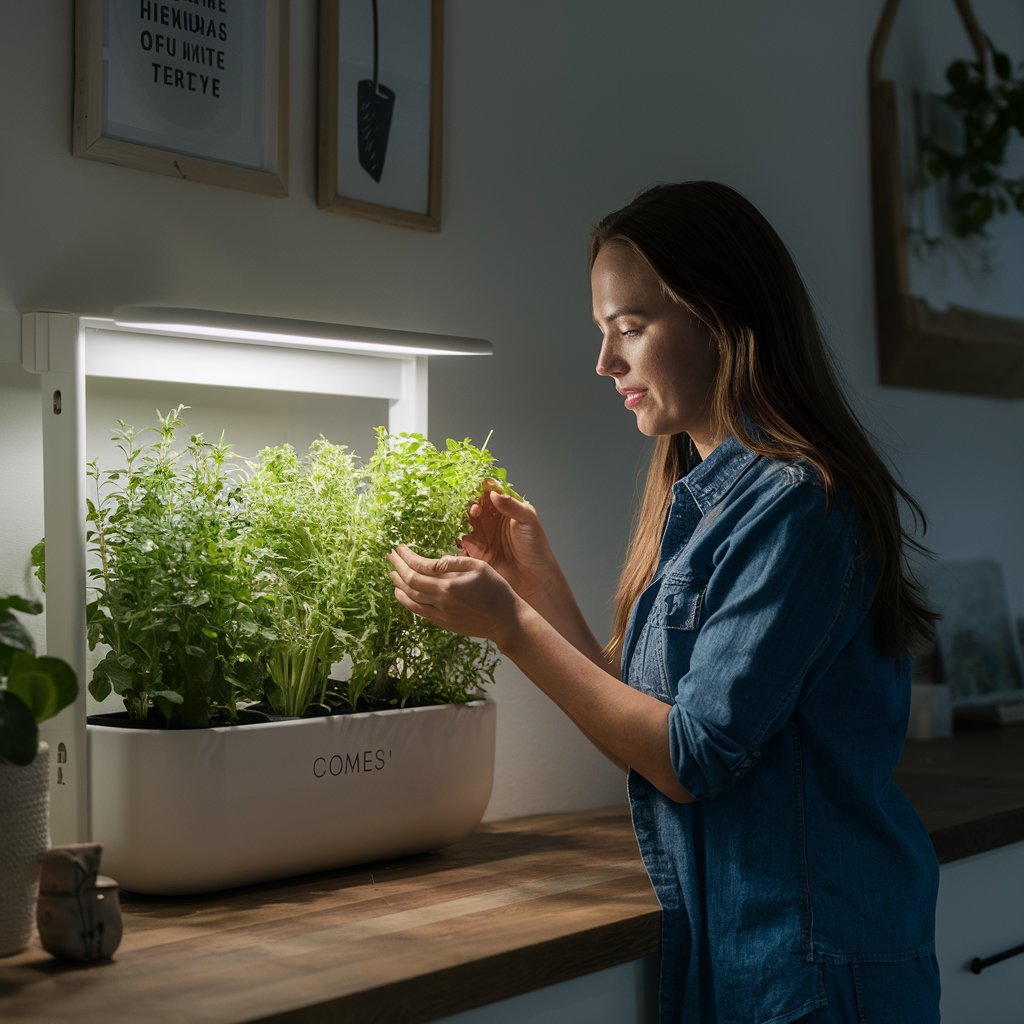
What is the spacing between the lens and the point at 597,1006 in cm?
111

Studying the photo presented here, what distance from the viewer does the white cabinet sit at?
149 centimetres

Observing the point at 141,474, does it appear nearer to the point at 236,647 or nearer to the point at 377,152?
the point at 236,647

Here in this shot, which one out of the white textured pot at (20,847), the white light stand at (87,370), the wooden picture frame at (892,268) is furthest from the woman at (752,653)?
the wooden picture frame at (892,268)

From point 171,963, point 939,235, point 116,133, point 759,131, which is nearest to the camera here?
point 171,963

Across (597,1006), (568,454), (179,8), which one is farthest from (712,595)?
(179,8)

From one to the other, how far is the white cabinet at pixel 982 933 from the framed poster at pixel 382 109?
3.20 ft

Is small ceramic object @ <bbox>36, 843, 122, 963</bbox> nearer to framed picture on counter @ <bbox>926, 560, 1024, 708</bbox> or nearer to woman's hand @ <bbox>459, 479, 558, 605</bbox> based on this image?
woman's hand @ <bbox>459, 479, 558, 605</bbox>

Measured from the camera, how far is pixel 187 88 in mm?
1326

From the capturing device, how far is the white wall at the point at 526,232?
125 cm

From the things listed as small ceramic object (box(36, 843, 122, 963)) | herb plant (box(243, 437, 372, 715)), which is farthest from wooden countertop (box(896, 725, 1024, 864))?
small ceramic object (box(36, 843, 122, 963))

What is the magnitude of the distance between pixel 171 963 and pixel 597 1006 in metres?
0.36

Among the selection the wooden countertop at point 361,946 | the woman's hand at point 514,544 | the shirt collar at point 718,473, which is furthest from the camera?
the woman's hand at point 514,544

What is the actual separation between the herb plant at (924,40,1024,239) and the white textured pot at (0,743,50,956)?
6.31 ft

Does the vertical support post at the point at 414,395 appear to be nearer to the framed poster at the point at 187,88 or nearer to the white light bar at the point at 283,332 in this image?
the white light bar at the point at 283,332
